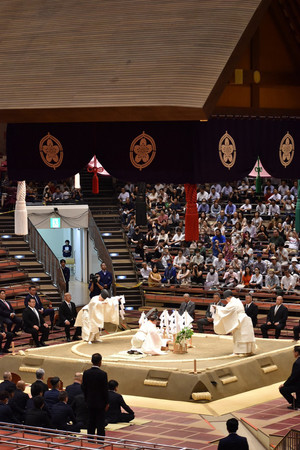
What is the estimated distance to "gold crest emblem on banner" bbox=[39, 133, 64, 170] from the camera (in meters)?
8.50

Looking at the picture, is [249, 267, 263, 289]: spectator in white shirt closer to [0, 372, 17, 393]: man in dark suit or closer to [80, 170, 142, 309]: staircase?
[80, 170, 142, 309]: staircase

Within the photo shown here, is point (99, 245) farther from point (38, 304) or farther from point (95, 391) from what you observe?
point (95, 391)

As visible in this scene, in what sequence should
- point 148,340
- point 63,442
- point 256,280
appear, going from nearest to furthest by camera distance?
point 63,442 → point 148,340 → point 256,280

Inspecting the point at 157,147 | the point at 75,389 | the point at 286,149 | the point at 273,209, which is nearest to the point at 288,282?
the point at 273,209

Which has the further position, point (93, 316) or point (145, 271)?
point (145, 271)

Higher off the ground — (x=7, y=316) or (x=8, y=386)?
(x=7, y=316)

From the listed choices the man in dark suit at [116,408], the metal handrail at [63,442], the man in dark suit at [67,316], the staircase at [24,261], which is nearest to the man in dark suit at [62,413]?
the metal handrail at [63,442]

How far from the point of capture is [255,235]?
58.4 ft

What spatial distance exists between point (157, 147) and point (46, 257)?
1007 cm

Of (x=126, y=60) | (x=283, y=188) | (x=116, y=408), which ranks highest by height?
(x=126, y=60)

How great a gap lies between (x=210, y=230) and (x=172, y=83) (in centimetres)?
1097

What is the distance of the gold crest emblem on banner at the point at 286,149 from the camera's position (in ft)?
29.0

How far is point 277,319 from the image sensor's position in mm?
13602

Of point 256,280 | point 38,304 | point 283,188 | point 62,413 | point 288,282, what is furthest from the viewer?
point 283,188
